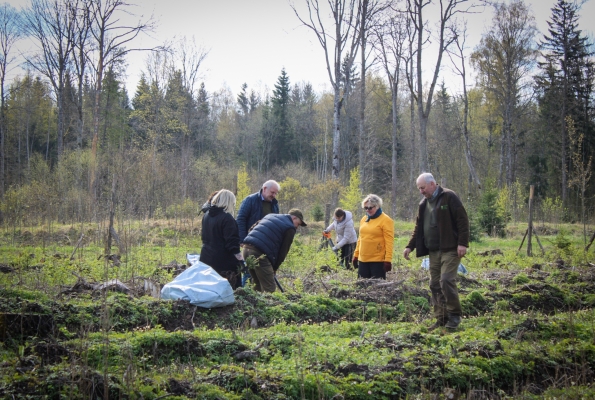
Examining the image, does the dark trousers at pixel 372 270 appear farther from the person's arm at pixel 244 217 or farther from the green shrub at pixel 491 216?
the green shrub at pixel 491 216

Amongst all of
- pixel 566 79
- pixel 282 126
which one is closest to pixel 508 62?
pixel 566 79

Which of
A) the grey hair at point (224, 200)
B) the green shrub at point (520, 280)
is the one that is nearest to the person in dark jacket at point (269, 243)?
the grey hair at point (224, 200)

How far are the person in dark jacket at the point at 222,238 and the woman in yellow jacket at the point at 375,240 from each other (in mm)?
2500

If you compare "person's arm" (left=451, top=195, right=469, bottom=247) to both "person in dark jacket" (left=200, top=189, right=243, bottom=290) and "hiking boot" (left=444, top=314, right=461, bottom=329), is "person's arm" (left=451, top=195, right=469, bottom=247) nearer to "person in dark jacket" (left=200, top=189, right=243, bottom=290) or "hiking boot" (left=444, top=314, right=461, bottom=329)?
"hiking boot" (left=444, top=314, right=461, bottom=329)

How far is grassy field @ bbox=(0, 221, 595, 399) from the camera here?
3789mm

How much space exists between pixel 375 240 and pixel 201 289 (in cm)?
342

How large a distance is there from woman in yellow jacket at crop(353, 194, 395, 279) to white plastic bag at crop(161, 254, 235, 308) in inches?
120

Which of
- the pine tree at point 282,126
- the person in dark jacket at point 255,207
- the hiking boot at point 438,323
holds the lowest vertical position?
the hiking boot at point 438,323

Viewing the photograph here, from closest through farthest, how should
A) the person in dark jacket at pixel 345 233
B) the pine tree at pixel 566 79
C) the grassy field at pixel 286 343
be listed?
1. the grassy field at pixel 286 343
2. the person in dark jacket at pixel 345 233
3. the pine tree at pixel 566 79

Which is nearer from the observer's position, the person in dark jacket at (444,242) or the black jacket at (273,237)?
the person in dark jacket at (444,242)

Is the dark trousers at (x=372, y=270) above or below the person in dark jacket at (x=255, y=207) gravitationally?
below

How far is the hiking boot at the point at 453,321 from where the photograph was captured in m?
6.43

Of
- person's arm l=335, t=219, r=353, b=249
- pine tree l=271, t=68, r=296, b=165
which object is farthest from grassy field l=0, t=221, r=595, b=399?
pine tree l=271, t=68, r=296, b=165

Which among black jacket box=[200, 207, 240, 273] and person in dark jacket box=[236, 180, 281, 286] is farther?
person in dark jacket box=[236, 180, 281, 286]
